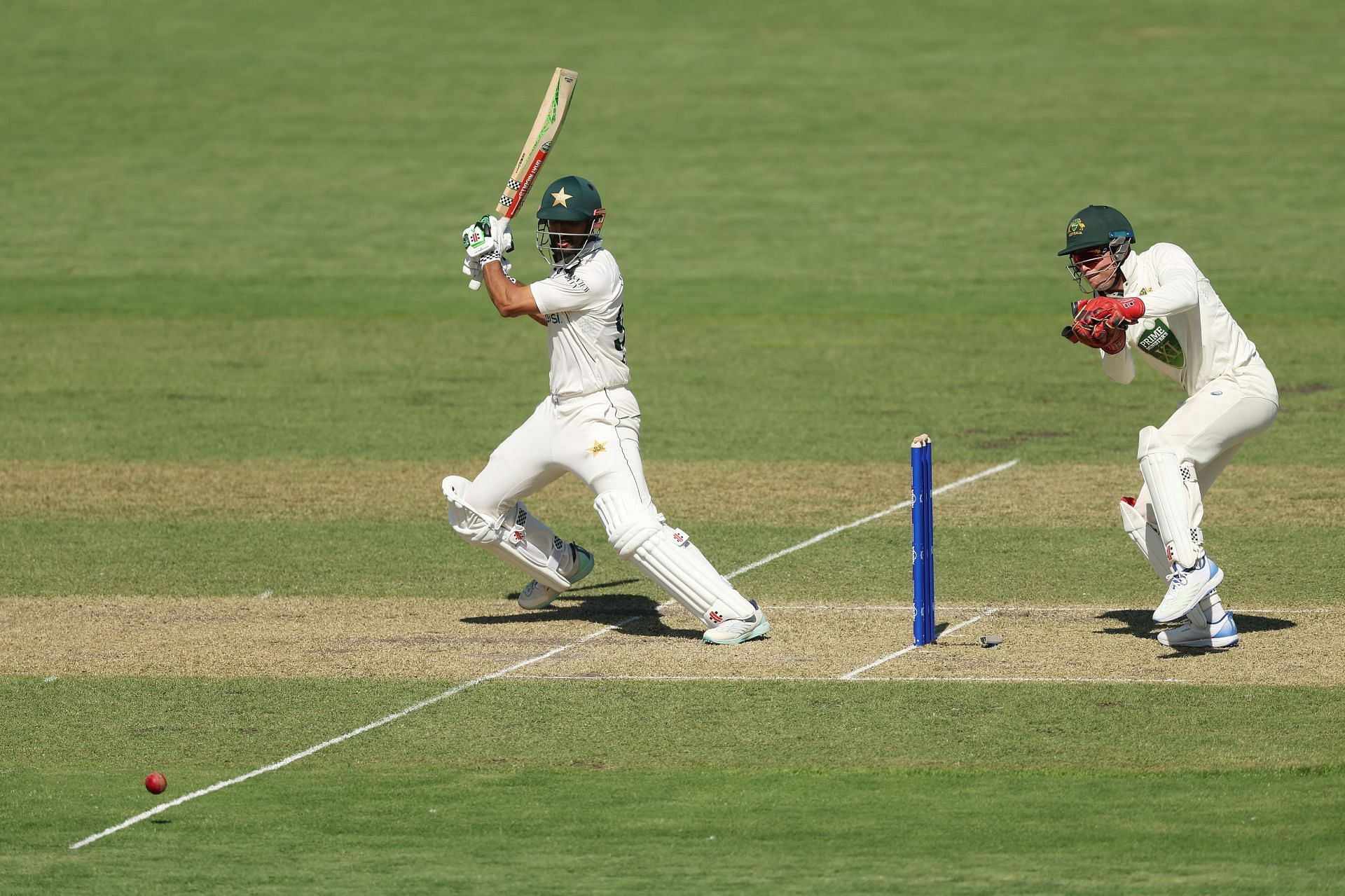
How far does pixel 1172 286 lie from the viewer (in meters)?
9.19

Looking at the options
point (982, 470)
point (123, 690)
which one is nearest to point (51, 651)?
point (123, 690)

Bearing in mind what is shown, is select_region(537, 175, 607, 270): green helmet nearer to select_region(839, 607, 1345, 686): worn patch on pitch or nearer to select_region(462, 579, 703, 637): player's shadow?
select_region(462, 579, 703, 637): player's shadow

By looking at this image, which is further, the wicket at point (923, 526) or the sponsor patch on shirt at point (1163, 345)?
the sponsor patch on shirt at point (1163, 345)

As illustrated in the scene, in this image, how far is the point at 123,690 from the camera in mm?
9070

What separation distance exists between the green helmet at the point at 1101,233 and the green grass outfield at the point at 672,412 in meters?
2.11

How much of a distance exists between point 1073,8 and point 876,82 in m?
6.59

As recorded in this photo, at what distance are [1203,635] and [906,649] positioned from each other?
4.88 feet

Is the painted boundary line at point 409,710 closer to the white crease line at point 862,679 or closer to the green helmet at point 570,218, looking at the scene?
the white crease line at point 862,679

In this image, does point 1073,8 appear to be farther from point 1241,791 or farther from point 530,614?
point 1241,791

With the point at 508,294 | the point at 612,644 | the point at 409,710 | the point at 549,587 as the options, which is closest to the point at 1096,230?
the point at 508,294

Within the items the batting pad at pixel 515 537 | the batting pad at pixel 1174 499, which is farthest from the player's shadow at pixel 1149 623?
the batting pad at pixel 515 537

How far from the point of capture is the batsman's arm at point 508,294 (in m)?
9.78

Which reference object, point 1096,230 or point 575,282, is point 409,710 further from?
point 1096,230

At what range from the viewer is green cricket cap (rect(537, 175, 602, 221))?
984 centimetres
